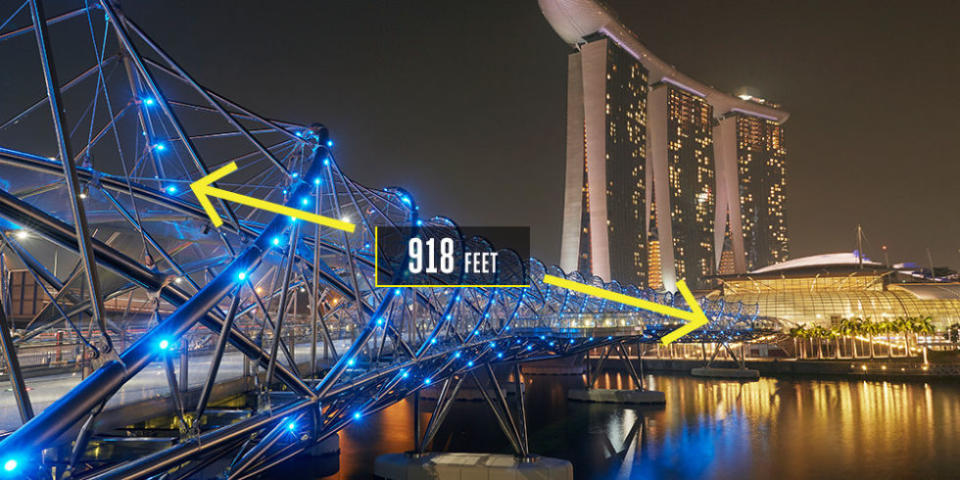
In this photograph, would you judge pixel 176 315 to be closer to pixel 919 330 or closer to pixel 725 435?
pixel 725 435

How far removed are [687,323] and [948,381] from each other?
3291 centimetres

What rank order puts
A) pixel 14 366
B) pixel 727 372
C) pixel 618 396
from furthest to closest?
pixel 727 372
pixel 618 396
pixel 14 366

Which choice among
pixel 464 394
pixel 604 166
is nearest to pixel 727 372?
pixel 464 394

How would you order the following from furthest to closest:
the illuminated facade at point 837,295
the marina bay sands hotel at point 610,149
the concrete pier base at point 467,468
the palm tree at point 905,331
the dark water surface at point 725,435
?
the marina bay sands hotel at point 610,149 → the illuminated facade at point 837,295 → the palm tree at point 905,331 → the dark water surface at point 725,435 → the concrete pier base at point 467,468

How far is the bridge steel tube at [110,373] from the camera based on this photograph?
6.59m

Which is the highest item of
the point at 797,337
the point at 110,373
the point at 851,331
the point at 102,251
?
the point at 102,251

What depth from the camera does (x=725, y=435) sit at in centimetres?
4628

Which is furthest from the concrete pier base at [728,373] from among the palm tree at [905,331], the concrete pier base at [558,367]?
the palm tree at [905,331]

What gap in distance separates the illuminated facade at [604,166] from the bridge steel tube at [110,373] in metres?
139

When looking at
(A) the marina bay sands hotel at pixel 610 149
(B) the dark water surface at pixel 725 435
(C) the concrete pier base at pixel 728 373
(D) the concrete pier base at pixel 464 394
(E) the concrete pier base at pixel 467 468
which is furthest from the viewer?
(A) the marina bay sands hotel at pixel 610 149

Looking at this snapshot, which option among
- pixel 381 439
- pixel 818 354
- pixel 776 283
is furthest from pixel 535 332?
pixel 776 283

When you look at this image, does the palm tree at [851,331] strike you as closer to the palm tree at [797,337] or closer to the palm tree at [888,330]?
the palm tree at [888,330]

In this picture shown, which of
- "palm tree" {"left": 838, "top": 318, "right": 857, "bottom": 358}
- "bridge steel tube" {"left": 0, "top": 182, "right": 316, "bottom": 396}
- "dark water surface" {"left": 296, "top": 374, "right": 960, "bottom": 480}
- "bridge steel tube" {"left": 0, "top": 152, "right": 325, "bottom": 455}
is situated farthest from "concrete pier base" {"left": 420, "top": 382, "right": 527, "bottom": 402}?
"palm tree" {"left": 838, "top": 318, "right": 857, "bottom": 358}

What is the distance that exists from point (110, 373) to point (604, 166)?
14628 cm
